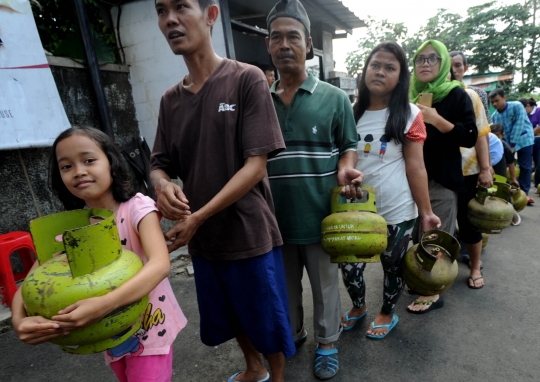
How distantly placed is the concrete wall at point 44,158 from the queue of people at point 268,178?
2.46 m

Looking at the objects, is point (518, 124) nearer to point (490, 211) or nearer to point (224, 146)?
point (490, 211)

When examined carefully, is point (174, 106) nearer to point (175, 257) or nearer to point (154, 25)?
point (175, 257)

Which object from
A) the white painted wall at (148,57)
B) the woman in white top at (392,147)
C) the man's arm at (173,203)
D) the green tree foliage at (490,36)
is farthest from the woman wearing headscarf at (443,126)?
the green tree foliage at (490,36)

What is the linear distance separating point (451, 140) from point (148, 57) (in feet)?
12.2

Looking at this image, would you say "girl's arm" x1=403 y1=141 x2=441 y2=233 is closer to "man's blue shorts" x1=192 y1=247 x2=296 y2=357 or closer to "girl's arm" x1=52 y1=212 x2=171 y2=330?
"man's blue shorts" x1=192 y1=247 x2=296 y2=357

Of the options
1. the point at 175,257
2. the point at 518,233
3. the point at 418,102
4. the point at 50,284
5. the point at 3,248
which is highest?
the point at 418,102

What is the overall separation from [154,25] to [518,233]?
5216 mm

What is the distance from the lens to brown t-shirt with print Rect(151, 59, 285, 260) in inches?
56.1

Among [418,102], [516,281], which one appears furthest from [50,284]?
[516,281]

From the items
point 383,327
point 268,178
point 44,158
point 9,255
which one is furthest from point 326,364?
point 44,158

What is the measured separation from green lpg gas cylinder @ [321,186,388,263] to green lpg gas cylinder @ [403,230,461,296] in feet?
1.70

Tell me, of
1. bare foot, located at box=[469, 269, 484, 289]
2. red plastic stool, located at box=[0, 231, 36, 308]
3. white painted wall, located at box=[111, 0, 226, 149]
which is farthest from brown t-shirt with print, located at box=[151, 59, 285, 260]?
white painted wall, located at box=[111, 0, 226, 149]

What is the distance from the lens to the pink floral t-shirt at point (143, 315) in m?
1.33

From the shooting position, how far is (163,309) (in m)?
1.45
